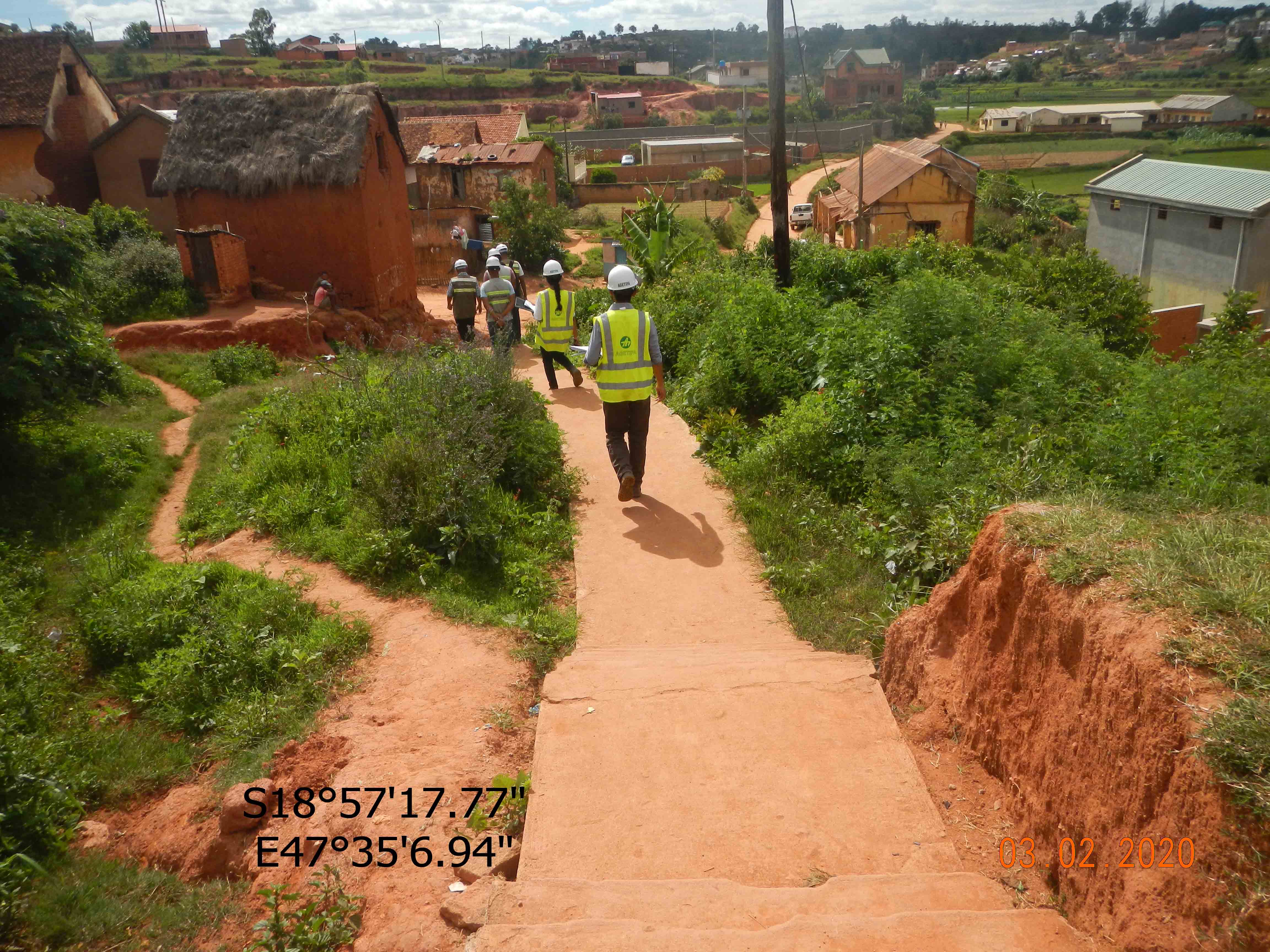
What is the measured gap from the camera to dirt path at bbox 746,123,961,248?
36.8 metres

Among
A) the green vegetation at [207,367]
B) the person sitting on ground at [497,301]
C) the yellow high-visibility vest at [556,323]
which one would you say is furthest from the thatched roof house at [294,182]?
the yellow high-visibility vest at [556,323]

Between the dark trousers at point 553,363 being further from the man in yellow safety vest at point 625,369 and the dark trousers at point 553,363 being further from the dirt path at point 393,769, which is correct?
the dirt path at point 393,769

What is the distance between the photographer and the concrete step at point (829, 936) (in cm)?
288

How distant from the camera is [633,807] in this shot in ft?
13.0

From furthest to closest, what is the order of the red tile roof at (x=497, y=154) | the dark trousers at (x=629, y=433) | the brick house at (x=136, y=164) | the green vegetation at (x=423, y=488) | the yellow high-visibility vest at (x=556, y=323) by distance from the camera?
the red tile roof at (x=497, y=154), the brick house at (x=136, y=164), the yellow high-visibility vest at (x=556, y=323), the dark trousers at (x=629, y=433), the green vegetation at (x=423, y=488)

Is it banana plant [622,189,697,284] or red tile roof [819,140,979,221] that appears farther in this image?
red tile roof [819,140,979,221]

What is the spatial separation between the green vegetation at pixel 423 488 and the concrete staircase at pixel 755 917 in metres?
2.18

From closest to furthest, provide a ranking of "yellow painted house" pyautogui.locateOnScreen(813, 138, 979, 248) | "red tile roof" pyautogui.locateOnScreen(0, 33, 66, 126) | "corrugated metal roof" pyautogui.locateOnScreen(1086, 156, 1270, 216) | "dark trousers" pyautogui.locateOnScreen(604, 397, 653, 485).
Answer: "dark trousers" pyautogui.locateOnScreen(604, 397, 653, 485) < "red tile roof" pyautogui.locateOnScreen(0, 33, 66, 126) < "corrugated metal roof" pyautogui.locateOnScreen(1086, 156, 1270, 216) < "yellow painted house" pyautogui.locateOnScreen(813, 138, 979, 248)

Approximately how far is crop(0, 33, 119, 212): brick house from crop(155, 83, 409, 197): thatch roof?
630 cm

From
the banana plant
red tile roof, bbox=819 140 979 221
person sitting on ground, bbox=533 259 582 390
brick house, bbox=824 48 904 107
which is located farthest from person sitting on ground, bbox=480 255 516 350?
brick house, bbox=824 48 904 107

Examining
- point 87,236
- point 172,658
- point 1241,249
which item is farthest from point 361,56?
point 172,658

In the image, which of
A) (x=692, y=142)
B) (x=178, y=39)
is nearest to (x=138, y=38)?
(x=178, y=39)

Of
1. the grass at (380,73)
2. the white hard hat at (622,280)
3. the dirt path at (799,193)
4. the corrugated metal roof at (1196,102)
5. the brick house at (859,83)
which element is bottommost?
the dirt path at (799,193)

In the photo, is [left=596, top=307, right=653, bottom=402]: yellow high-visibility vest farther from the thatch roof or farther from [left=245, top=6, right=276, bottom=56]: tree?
[left=245, top=6, right=276, bottom=56]: tree
